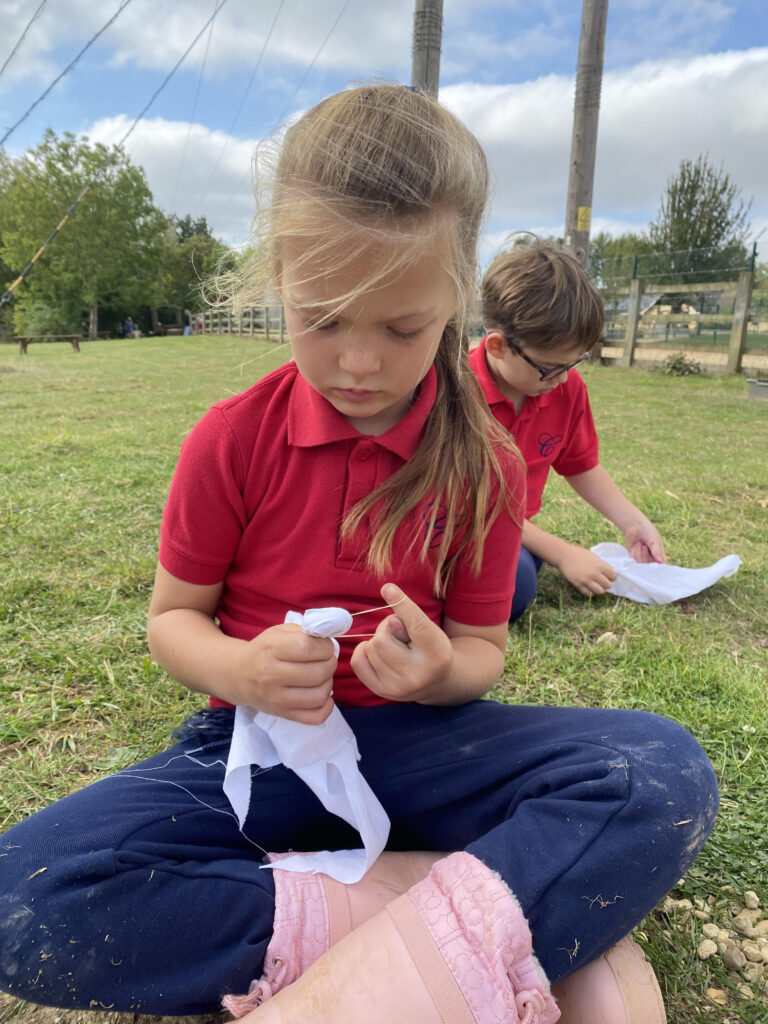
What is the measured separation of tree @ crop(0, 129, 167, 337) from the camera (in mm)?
30188

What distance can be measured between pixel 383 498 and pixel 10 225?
3601 cm

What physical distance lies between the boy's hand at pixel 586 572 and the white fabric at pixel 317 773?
1406 mm

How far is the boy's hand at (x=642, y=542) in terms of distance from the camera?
2486mm

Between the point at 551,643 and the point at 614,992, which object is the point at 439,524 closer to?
the point at 614,992

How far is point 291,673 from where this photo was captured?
105 cm

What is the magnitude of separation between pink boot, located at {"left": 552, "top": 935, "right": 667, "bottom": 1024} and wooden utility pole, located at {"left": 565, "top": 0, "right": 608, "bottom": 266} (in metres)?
6.50

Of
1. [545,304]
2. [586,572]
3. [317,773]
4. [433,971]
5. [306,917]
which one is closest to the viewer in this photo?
[433,971]


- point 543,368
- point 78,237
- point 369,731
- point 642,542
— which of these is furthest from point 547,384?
point 78,237

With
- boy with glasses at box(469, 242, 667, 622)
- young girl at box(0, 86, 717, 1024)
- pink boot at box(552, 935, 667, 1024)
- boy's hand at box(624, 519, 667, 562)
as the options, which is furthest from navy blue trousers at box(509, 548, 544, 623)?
pink boot at box(552, 935, 667, 1024)

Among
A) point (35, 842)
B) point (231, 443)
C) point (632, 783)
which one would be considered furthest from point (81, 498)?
point (632, 783)

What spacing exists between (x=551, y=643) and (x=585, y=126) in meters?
6.89

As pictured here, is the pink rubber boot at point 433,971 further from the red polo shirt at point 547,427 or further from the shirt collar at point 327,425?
the red polo shirt at point 547,427

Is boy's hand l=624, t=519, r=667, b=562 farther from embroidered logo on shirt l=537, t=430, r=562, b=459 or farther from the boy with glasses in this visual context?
embroidered logo on shirt l=537, t=430, r=562, b=459

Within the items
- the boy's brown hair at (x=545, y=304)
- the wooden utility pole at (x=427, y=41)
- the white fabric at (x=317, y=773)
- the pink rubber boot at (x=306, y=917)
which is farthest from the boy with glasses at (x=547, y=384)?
the wooden utility pole at (x=427, y=41)
